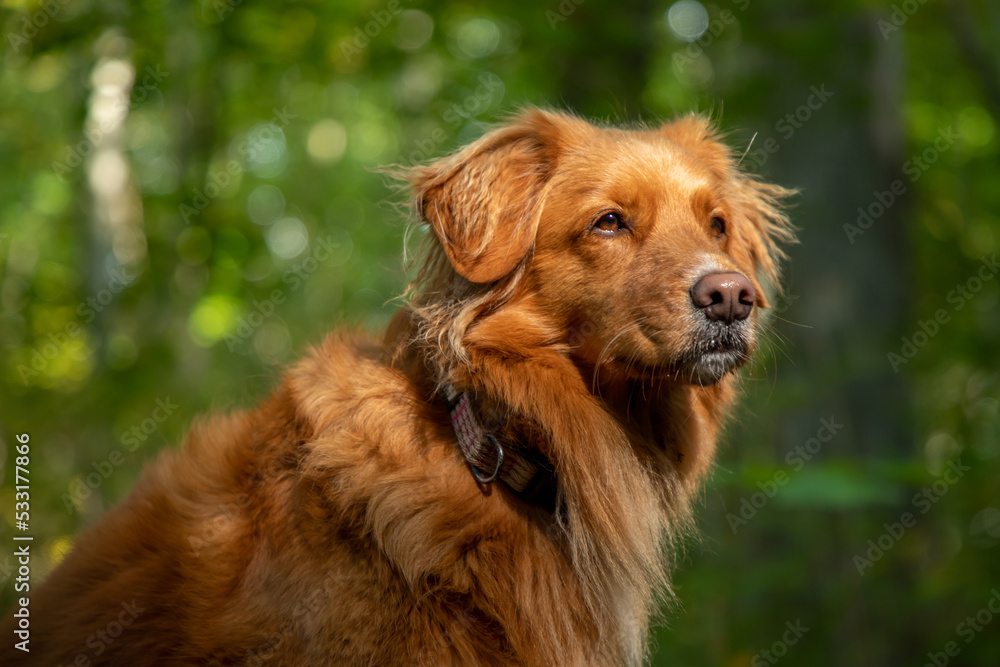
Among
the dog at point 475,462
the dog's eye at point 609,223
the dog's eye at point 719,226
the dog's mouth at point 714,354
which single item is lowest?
the dog at point 475,462

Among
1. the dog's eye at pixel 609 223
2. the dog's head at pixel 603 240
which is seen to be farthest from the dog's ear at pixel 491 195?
the dog's eye at pixel 609 223

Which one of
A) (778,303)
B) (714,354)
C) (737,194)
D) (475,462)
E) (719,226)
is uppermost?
(737,194)

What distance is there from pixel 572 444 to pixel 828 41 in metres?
4.09

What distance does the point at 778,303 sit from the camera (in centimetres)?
693

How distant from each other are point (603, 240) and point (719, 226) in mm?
713

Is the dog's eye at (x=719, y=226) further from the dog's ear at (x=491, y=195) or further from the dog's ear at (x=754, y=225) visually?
the dog's ear at (x=491, y=195)

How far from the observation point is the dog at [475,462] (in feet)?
8.54

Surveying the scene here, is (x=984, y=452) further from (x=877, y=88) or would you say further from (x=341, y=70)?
(x=341, y=70)

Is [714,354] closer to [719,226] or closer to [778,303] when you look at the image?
[719,226]

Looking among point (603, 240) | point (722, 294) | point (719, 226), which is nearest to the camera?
point (722, 294)

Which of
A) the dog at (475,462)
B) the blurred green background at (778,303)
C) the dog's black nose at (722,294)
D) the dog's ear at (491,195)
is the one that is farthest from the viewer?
the blurred green background at (778,303)

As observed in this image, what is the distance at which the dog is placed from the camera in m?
2.60

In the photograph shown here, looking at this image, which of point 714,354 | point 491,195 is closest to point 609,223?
point 491,195

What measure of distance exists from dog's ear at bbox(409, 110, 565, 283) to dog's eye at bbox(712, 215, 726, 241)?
0.76 meters
